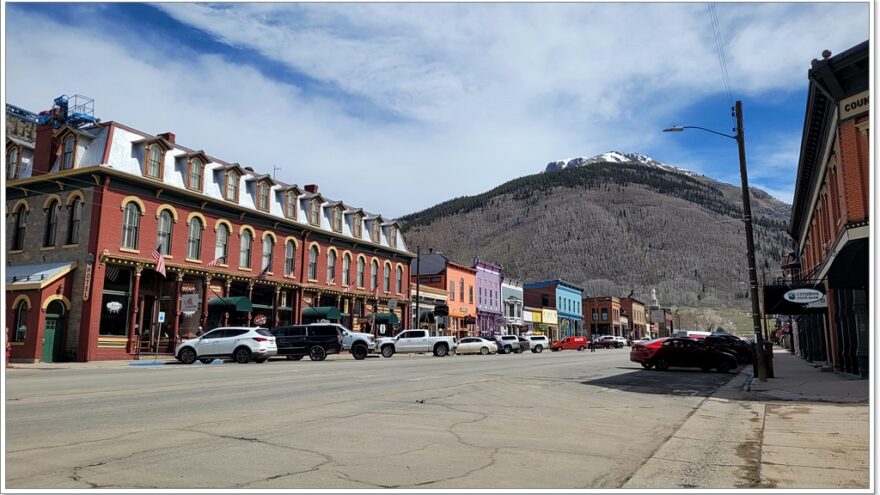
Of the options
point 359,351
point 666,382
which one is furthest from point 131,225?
point 666,382

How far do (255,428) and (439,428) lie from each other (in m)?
2.63

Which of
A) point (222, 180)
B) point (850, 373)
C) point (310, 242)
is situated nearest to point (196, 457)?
point (850, 373)

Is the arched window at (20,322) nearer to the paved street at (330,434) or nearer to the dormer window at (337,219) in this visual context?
the paved street at (330,434)

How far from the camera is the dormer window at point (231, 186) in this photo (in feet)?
123

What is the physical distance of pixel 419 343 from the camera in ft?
134

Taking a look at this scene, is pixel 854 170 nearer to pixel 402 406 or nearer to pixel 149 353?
pixel 402 406

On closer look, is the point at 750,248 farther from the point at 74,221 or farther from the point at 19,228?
the point at 19,228

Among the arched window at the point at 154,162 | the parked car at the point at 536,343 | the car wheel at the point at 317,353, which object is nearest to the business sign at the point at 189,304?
the car wheel at the point at 317,353

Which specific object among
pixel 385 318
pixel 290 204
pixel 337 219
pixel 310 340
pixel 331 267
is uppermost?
pixel 290 204

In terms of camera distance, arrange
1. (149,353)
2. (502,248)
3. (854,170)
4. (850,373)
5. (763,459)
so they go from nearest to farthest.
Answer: (763,459) → (854,170) → (850,373) → (149,353) → (502,248)

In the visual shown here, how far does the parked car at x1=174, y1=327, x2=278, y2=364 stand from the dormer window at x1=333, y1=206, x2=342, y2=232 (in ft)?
60.0

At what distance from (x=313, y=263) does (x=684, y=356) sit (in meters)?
25.9

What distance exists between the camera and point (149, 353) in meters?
32.6

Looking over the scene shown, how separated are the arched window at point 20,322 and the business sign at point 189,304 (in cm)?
648
